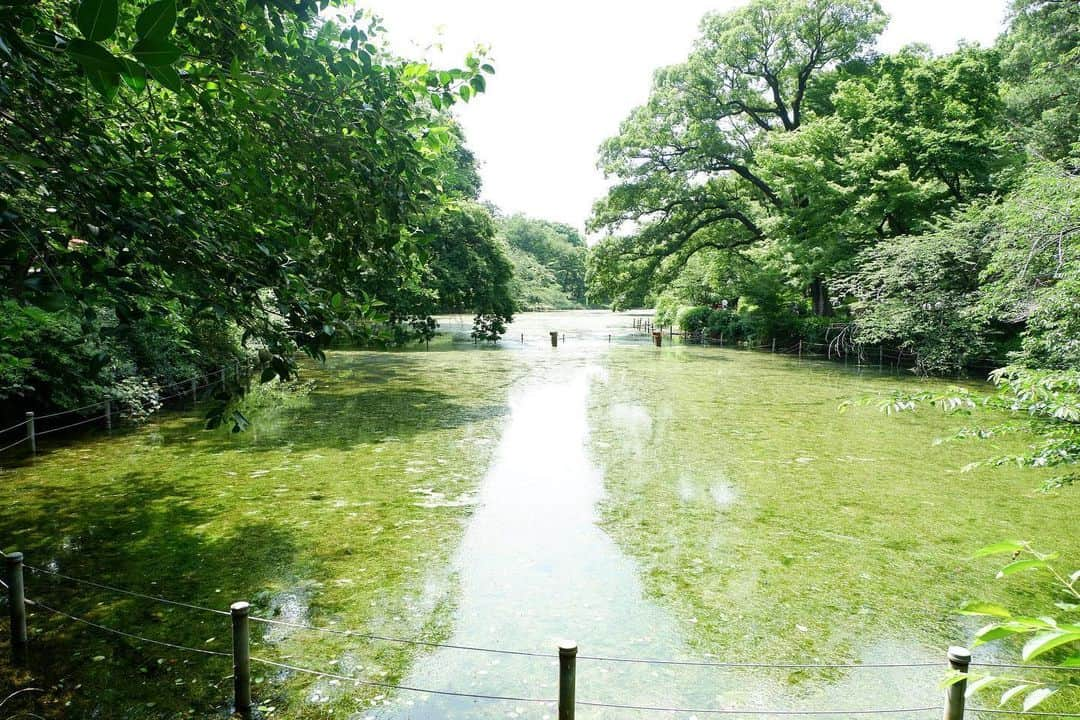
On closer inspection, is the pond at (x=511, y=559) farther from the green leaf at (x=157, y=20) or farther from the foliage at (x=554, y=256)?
the foliage at (x=554, y=256)

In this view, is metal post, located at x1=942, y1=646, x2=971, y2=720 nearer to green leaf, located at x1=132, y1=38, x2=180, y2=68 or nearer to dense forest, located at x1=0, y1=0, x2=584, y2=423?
dense forest, located at x1=0, y1=0, x2=584, y2=423

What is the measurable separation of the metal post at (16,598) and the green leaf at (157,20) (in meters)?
3.82

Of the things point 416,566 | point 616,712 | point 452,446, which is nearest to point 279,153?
point 416,566

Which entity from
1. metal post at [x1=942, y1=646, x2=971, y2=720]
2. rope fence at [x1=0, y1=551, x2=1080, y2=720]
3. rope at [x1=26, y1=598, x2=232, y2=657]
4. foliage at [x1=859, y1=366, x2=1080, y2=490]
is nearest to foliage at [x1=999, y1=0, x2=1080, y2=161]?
foliage at [x1=859, y1=366, x2=1080, y2=490]

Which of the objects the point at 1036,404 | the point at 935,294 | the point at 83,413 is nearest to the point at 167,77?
the point at 1036,404

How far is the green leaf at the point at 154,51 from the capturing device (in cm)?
111

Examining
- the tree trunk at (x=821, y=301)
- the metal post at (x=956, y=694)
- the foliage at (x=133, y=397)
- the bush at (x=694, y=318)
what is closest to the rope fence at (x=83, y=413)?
the foliage at (x=133, y=397)

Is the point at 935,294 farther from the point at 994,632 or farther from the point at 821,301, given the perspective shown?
the point at 994,632

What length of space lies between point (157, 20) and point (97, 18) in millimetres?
87

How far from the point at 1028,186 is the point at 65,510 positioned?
51.0 feet

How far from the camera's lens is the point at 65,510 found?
6.68 m

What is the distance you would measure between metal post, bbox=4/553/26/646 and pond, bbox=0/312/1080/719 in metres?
0.16

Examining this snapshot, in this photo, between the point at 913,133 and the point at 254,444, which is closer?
the point at 254,444

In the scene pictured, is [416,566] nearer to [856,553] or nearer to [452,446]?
[856,553]
